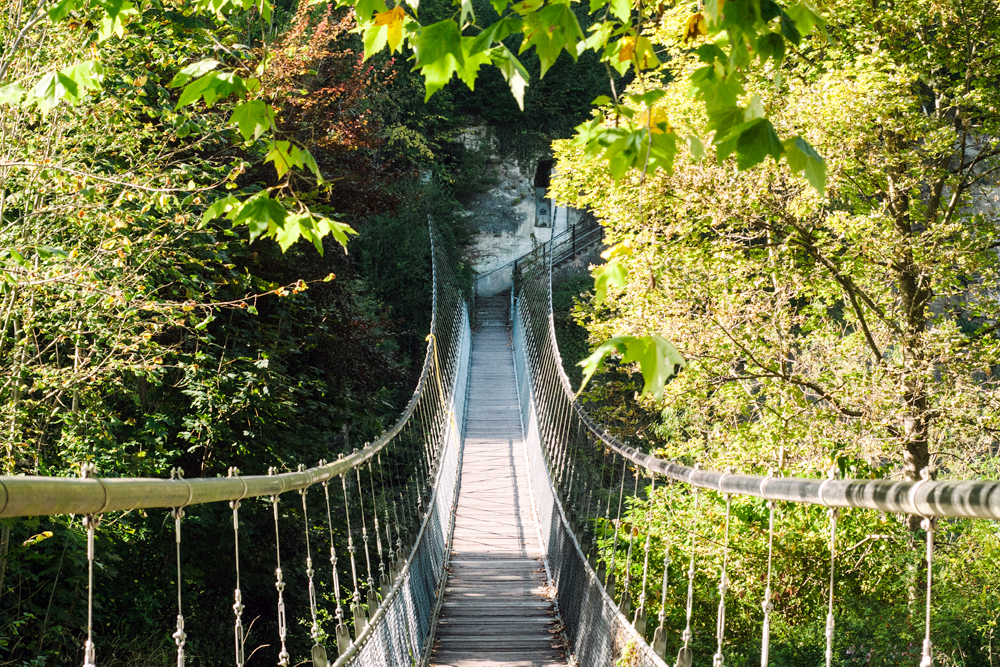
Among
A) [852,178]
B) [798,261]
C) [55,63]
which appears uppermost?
[55,63]

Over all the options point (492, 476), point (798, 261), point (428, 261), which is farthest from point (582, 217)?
point (798, 261)

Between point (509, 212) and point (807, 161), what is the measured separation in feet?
66.8

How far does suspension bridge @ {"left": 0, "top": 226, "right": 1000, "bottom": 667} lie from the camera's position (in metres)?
1.18

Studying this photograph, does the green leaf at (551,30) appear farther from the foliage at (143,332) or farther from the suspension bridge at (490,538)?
the suspension bridge at (490,538)

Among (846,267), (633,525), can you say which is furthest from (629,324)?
(633,525)

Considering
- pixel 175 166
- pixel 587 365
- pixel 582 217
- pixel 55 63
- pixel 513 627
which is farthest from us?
pixel 582 217

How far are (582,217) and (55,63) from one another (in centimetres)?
1852

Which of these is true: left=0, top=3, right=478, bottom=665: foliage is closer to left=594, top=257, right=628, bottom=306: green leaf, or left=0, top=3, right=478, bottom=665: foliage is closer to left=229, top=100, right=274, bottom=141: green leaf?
left=229, top=100, right=274, bottom=141: green leaf

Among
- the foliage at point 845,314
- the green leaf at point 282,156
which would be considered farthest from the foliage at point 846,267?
the green leaf at point 282,156

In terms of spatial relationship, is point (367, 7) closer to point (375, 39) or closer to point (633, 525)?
point (375, 39)

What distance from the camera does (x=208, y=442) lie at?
180 inches

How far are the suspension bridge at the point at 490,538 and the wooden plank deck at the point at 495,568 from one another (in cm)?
2

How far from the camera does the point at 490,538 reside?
6.76m

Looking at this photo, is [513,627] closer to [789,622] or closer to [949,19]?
[789,622]
